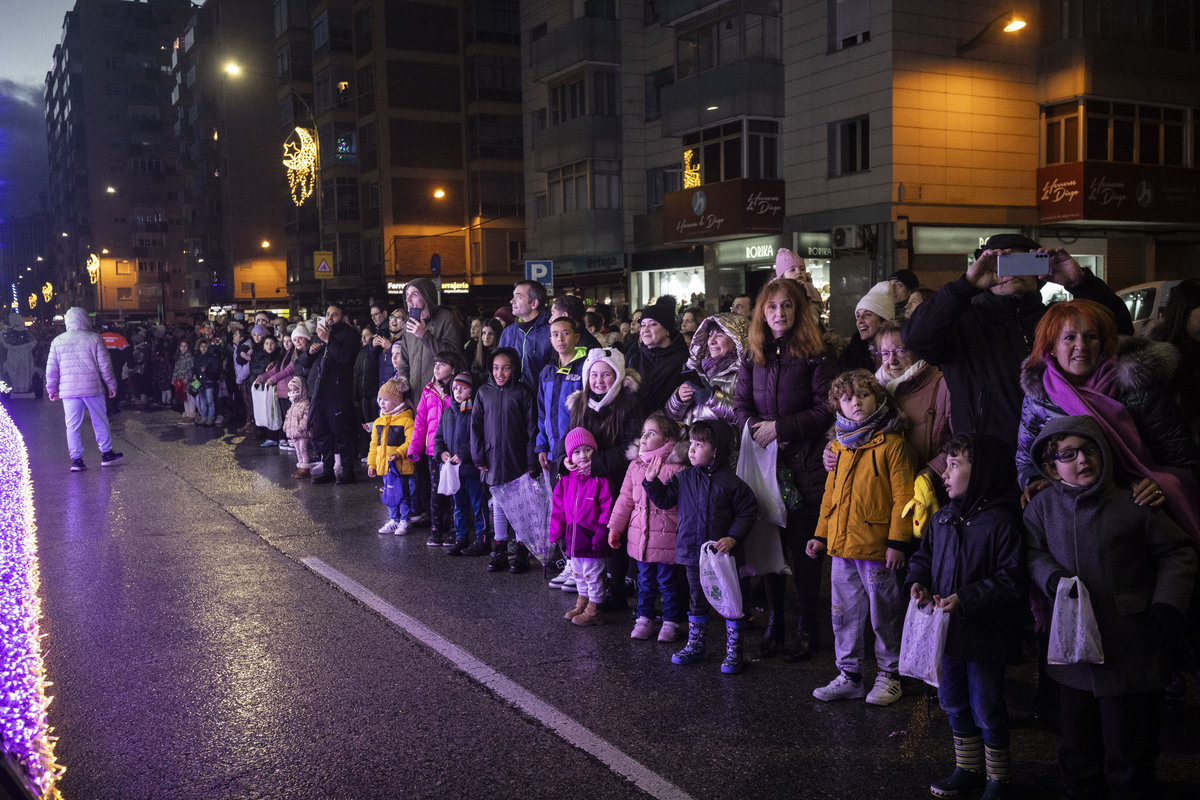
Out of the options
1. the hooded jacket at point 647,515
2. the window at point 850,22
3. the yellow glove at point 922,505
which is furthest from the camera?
the window at point 850,22

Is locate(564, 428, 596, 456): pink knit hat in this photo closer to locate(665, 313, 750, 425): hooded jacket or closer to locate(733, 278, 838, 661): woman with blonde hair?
locate(665, 313, 750, 425): hooded jacket

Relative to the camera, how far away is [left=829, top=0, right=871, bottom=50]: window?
23.7 meters

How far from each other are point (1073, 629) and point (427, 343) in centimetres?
803

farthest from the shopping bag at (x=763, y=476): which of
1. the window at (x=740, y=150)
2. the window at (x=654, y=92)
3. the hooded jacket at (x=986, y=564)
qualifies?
the window at (x=654, y=92)

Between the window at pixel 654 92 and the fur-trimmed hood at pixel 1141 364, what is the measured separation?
30.0 metres

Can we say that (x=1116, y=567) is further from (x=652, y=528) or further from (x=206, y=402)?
(x=206, y=402)

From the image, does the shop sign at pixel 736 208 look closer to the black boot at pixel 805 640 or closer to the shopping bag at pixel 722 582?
the black boot at pixel 805 640

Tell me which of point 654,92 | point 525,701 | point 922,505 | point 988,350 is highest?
point 654,92

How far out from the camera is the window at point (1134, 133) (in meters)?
24.9

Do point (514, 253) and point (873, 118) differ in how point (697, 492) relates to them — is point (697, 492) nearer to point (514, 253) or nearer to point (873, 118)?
point (873, 118)

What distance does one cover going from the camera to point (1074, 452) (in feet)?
12.3

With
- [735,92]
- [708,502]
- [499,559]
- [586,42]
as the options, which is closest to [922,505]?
[708,502]

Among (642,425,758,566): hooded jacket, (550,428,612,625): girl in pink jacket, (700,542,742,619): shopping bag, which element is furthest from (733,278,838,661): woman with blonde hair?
(550,428,612,625): girl in pink jacket

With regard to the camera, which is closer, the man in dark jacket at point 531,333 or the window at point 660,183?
the man in dark jacket at point 531,333
